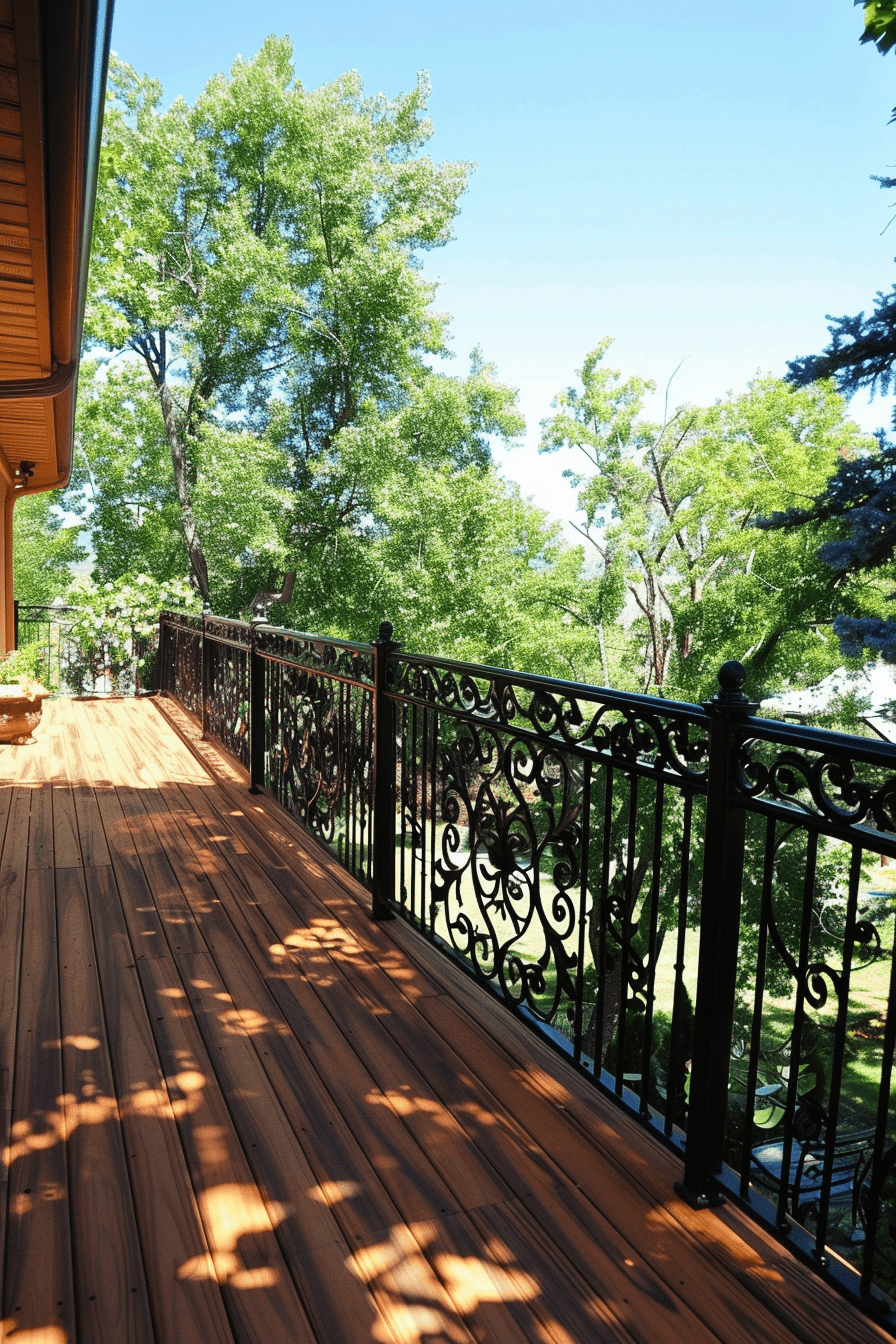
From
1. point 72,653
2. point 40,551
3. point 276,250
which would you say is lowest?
point 72,653

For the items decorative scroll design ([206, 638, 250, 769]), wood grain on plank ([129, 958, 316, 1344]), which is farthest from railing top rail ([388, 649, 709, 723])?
decorative scroll design ([206, 638, 250, 769])

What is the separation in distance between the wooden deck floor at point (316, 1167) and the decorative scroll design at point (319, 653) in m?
1.12

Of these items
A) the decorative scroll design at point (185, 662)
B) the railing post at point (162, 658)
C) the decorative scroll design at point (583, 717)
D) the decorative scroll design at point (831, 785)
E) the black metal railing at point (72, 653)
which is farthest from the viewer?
the black metal railing at point (72, 653)

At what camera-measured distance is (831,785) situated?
159 cm

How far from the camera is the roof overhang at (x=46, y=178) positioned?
186cm

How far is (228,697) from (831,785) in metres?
5.97

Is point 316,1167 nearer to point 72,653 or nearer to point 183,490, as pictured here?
point 72,653

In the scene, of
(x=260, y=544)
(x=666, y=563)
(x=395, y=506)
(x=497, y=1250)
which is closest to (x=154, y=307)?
(x=260, y=544)

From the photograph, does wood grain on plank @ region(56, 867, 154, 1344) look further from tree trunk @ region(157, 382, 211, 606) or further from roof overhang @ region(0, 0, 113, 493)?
tree trunk @ region(157, 382, 211, 606)

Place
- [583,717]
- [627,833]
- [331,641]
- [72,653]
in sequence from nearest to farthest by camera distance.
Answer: [583,717] < [627,833] < [331,641] < [72,653]

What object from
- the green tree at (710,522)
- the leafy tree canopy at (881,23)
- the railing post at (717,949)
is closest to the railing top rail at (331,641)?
the railing post at (717,949)

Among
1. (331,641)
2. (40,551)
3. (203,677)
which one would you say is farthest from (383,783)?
(40,551)

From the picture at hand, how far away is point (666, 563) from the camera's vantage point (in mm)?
19312

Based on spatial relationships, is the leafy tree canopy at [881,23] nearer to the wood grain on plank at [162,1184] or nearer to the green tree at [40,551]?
the wood grain on plank at [162,1184]
